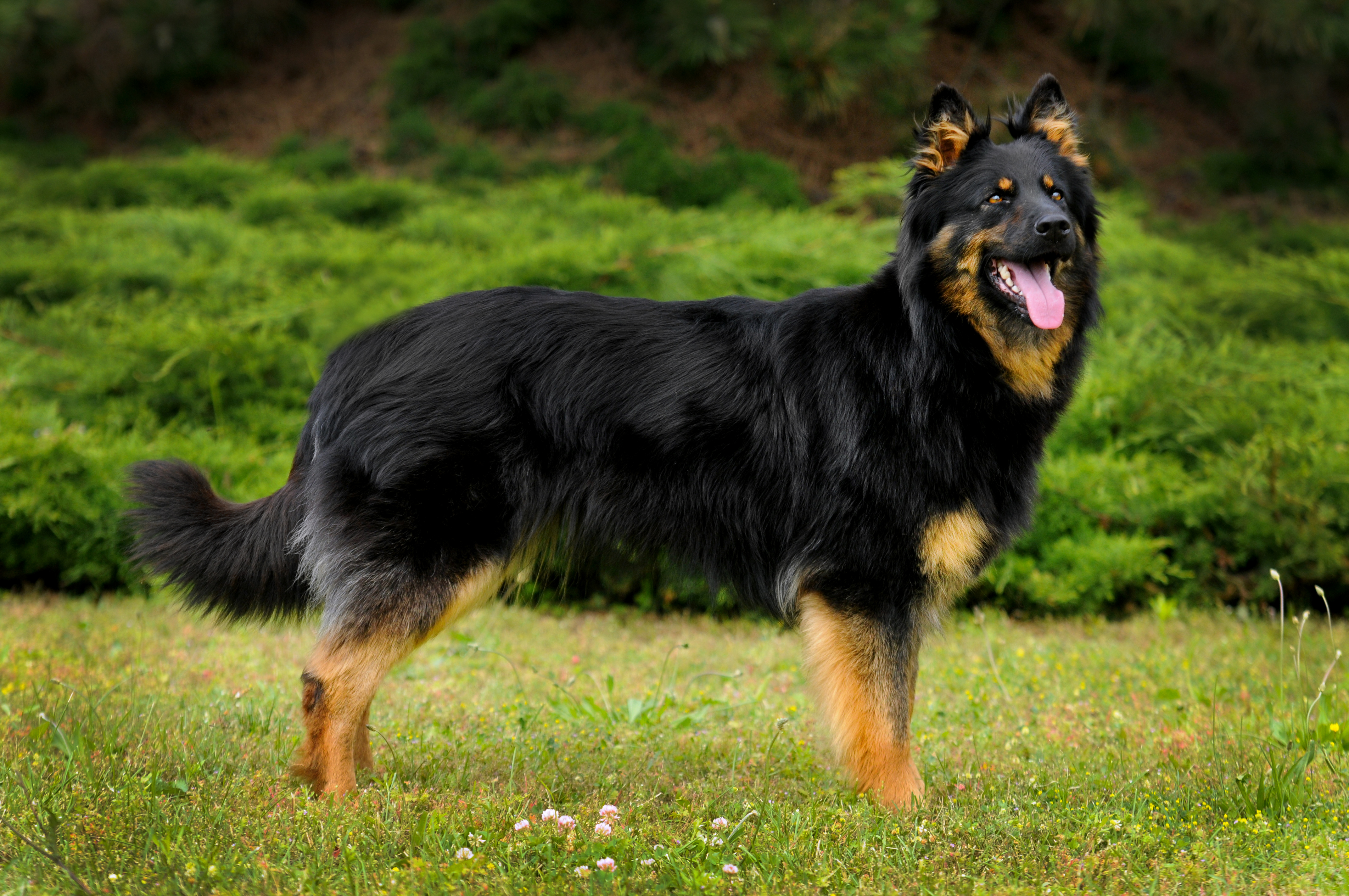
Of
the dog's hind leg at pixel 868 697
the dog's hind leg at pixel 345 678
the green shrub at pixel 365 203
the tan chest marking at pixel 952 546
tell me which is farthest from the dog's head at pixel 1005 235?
the green shrub at pixel 365 203

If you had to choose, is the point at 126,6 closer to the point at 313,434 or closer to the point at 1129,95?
the point at 313,434

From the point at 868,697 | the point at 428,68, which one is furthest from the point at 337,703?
the point at 428,68

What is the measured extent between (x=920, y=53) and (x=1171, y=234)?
314 cm

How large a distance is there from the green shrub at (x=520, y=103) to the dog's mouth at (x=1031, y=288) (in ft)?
29.3

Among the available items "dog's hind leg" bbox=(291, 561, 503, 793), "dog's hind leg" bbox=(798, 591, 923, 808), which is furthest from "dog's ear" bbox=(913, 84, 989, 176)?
"dog's hind leg" bbox=(291, 561, 503, 793)

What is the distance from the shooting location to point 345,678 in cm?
346

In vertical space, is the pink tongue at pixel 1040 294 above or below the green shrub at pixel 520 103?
below

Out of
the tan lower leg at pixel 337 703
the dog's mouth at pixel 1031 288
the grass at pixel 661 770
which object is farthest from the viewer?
the dog's mouth at pixel 1031 288

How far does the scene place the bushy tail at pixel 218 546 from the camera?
378 cm

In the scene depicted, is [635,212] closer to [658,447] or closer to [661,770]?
[658,447]

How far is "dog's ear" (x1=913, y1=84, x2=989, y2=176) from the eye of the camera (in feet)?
12.5

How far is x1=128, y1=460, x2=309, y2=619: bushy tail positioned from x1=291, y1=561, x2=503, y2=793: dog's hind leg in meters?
0.36

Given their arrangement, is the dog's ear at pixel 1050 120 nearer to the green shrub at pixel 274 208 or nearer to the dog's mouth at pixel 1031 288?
the dog's mouth at pixel 1031 288

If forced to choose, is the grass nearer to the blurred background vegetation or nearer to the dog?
the dog
